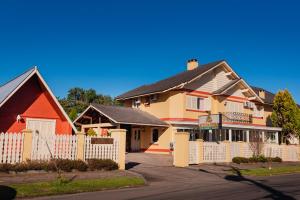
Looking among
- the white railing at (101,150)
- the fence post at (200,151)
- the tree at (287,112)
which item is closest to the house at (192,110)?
the tree at (287,112)

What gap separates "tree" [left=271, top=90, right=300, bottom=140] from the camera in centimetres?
3564

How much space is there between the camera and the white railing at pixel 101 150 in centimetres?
1862

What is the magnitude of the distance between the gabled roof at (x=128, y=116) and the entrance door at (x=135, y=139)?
213cm

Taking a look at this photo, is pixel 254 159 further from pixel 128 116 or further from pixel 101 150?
pixel 101 150

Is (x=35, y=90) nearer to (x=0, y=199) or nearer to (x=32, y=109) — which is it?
(x=32, y=109)

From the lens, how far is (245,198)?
11789mm

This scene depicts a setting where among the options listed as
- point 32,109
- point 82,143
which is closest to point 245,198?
point 82,143

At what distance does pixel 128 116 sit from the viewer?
1283 inches

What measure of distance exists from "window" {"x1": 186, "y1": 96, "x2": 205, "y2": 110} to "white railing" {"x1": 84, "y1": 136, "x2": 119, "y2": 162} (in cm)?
1602

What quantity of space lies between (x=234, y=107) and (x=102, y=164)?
24.4 metres

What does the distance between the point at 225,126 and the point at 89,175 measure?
893 inches

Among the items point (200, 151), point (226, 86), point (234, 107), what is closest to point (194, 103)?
point (226, 86)

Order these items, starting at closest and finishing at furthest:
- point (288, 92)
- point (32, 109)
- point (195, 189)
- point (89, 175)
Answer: point (195, 189) < point (89, 175) < point (32, 109) < point (288, 92)

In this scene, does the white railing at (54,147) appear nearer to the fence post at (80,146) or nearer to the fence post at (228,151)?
the fence post at (80,146)
